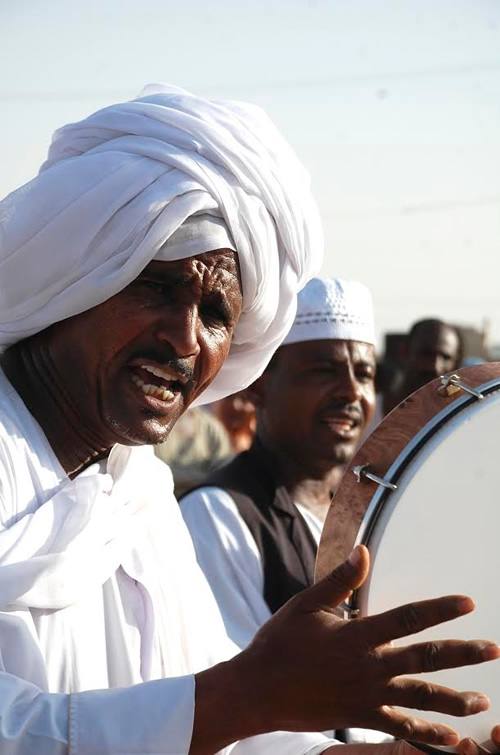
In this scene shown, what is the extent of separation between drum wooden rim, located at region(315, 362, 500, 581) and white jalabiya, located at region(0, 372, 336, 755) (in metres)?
0.44

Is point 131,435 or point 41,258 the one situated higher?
point 41,258

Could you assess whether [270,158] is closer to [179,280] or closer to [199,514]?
[179,280]

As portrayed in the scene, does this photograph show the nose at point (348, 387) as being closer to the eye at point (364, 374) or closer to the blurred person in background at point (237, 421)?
the eye at point (364, 374)

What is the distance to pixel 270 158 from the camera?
288cm

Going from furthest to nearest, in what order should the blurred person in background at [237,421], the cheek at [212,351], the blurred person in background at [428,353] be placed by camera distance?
the blurred person in background at [237,421] → the blurred person in background at [428,353] → the cheek at [212,351]

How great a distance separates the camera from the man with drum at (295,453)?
441cm

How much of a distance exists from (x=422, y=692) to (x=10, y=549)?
0.82 metres

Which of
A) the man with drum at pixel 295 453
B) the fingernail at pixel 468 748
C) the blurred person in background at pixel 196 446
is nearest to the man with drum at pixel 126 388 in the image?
the fingernail at pixel 468 748

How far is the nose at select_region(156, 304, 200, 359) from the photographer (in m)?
2.61

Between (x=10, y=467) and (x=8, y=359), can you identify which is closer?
(x=10, y=467)

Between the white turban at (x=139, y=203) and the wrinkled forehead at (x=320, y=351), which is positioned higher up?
the white turban at (x=139, y=203)

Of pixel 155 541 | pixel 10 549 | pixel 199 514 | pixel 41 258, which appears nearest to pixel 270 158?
pixel 41 258

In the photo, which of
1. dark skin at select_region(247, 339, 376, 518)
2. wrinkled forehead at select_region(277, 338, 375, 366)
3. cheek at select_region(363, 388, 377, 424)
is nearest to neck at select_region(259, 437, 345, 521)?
dark skin at select_region(247, 339, 376, 518)

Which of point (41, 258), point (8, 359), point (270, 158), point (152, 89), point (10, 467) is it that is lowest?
point (10, 467)
